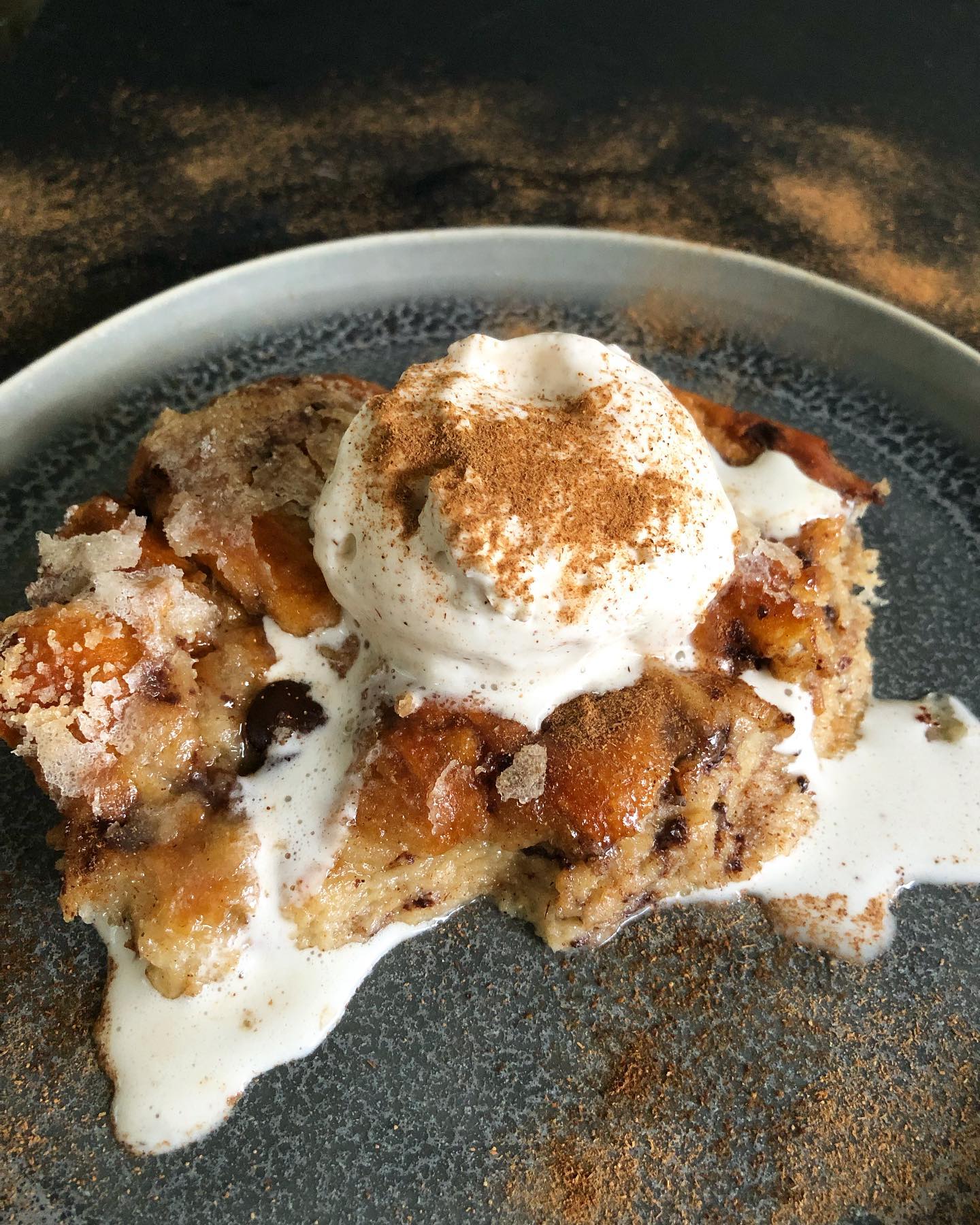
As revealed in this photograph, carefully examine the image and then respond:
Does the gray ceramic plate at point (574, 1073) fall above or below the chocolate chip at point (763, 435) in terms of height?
below

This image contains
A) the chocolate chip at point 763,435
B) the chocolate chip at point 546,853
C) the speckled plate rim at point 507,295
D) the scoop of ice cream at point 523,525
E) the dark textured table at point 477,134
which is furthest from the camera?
the dark textured table at point 477,134

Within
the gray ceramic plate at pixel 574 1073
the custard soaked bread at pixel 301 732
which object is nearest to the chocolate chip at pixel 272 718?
the custard soaked bread at pixel 301 732

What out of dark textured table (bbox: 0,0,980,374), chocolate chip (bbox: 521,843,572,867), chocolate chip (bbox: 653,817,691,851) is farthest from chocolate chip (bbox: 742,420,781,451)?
dark textured table (bbox: 0,0,980,374)

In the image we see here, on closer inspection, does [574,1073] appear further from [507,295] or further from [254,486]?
[507,295]

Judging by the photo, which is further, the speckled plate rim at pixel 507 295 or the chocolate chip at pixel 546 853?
the speckled plate rim at pixel 507 295

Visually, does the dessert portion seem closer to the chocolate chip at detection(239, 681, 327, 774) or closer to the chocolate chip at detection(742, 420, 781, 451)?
the chocolate chip at detection(239, 681, 327, 774)

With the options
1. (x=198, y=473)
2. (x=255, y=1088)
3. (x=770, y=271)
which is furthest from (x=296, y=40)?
(x=255, y=1088)

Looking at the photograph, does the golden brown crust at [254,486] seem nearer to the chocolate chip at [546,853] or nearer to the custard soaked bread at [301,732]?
the custard soaked bread at [301,732]

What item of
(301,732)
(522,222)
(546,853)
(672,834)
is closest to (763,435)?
(672,834)
